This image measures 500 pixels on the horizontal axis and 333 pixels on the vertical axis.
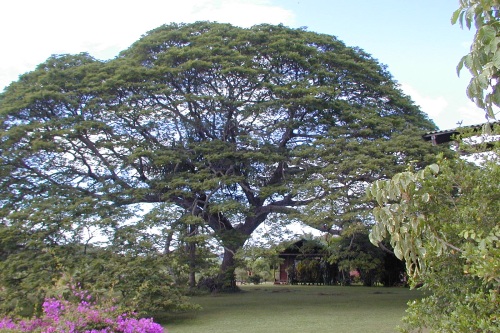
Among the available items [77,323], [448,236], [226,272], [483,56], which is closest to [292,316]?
[226,272]

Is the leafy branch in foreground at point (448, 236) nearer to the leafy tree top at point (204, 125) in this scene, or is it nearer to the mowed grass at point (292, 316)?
the mowed grass at point (292, 316)

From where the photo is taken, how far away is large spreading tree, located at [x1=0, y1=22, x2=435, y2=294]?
12.1m

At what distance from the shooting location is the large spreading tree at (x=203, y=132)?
12102 mm

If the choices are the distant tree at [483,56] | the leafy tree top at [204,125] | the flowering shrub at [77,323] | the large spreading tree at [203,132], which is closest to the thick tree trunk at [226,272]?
the large spreading tree at [203,132]

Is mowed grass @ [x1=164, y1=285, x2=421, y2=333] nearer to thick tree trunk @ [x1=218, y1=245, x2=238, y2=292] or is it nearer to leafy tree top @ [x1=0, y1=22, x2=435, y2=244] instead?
thick tree trunk @ [x1=218, y1=245, x2=238, y2=292]

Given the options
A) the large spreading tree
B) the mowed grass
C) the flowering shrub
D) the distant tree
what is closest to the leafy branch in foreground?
the distant tree

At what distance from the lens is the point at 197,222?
12.5 meters

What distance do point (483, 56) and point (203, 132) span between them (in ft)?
42.5

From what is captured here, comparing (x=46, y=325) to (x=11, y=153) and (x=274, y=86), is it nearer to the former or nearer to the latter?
(x=11, y=153)

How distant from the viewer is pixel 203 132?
1517 cm

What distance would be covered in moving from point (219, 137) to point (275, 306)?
5197 millimetres

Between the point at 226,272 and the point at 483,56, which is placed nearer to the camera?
the point at 483,56

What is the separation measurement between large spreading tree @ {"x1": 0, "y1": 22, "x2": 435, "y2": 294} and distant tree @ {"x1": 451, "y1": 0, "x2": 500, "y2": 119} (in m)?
9.03

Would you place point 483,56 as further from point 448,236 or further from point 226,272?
point 226,272
